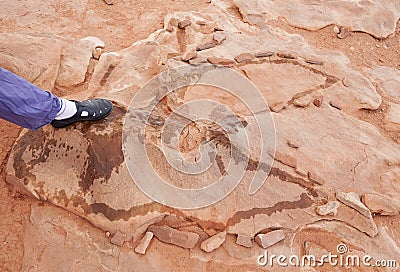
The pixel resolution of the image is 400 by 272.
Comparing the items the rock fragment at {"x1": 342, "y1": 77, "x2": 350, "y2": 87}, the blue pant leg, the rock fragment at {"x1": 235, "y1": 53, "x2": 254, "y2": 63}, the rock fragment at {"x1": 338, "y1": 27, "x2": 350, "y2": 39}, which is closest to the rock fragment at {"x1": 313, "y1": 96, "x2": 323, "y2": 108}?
the rock fragment at {"x1": 342, "y1": 77, "x2": 350, "y2": 87}

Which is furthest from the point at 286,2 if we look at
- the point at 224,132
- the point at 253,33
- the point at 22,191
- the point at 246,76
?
the point at 22,191

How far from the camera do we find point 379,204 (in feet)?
8.38

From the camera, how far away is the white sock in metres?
2.20

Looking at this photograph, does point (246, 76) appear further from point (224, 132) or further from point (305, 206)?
point (305, 206)

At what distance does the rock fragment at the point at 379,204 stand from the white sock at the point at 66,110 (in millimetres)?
1876

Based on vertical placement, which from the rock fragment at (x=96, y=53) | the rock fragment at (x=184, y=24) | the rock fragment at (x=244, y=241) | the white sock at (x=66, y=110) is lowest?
the rock fragment at (x=244, y=241)

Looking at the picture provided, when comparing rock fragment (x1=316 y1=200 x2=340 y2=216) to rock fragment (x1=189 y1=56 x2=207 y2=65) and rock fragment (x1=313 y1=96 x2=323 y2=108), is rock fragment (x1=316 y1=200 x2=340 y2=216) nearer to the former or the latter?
rock fragment (x1=313 y1=96 x2=323 y2=108)

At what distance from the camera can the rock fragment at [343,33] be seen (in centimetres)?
399

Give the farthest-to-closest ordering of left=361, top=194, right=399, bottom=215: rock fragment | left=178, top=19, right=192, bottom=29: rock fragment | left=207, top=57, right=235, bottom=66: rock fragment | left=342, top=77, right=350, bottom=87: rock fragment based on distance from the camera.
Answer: left=178, top=19, right=192, bottom=29: rock fragment, left=342, top=77, right=350, bottom=87: rock fragment, left=207, top=57, right=235, bottom=66: rock fragment, left=361, top=194, right=399, bottom=215: rock fragment

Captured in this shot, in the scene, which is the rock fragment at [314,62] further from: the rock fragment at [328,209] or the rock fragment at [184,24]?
the rock fragment at [328,209]

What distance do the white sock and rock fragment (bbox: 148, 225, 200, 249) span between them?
79cm

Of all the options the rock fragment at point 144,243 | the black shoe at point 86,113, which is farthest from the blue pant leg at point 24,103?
the rock fragment at point 144,243

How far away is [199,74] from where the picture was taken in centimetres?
306

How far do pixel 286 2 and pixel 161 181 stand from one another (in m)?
2.75
